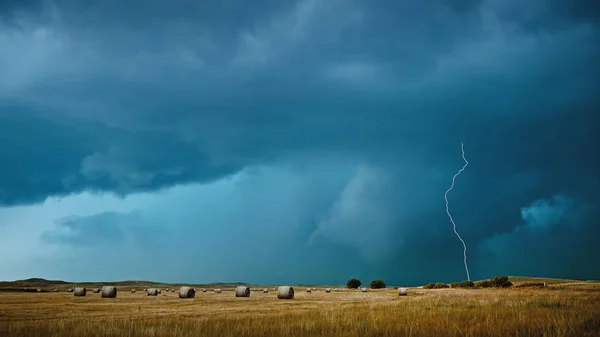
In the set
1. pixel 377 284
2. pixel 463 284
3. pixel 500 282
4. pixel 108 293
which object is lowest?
pixel 377 284

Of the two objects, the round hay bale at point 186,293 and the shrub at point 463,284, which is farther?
the shrub at point 463,284

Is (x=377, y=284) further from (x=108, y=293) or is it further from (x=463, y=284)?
(x=108, y=293)

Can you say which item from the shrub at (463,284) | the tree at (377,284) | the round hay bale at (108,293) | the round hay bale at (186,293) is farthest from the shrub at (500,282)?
the round hay bale at (108,293)

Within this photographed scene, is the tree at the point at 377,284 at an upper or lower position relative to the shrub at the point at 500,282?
lower

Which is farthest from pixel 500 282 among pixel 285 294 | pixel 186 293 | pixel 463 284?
pixel 186 293

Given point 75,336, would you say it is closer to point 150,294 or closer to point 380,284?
point 150,294

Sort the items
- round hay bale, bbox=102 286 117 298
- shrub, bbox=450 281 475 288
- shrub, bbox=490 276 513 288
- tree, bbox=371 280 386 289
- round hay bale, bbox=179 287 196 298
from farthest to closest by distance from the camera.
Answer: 1. tree, bbox=371 280 386 289
2. shrub, bbox=450 281 475 288
3. shrub, bbox=490 276 513 288
4. round hay bale, bbox=102 286 117 298
5. round hay bale, bbox=179 287 196 298

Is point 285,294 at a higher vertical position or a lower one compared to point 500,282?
higher

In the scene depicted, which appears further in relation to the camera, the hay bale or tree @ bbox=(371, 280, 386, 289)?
tree @ bbox=(371, 280, 386, 289)

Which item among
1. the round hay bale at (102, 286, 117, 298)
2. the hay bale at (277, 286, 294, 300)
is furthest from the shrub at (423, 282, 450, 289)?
the round hay bale at (102, 286, 117, 298)

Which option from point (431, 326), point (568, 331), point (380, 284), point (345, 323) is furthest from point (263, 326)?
point (380, 284)

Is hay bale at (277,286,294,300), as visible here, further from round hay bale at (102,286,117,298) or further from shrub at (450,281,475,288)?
shrub at (450,281,475,288)

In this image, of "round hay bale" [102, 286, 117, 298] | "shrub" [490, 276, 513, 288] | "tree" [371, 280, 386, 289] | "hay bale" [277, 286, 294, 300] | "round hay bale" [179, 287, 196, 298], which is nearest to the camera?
"hay bale" [277, 286, 294, 300]

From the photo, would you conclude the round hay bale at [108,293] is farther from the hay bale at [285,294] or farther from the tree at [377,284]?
the tree at [377,284]
